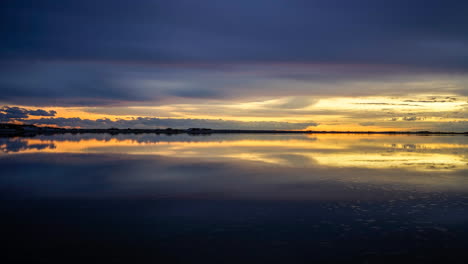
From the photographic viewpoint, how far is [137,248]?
30.3 feet

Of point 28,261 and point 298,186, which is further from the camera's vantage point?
point 298,186

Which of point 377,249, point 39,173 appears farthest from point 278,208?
point 39,173

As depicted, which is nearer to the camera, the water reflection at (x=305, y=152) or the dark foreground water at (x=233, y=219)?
the dark foreground water at (x=233, y=219)

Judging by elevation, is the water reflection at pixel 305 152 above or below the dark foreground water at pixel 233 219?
above

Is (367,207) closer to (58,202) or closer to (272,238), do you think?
(272,238)

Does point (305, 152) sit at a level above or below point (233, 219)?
above

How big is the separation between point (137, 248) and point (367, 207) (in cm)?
938

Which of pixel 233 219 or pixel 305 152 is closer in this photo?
pixel 233 219

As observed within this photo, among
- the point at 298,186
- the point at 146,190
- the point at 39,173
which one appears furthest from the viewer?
the point at 39,173

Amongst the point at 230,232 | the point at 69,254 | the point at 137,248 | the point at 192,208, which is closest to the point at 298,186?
the point at 192,208

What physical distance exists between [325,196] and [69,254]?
36.9ft

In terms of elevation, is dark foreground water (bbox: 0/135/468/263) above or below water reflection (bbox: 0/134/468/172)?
below

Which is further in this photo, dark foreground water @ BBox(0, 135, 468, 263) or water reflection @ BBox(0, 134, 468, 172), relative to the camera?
water reflection @ BBox(0, 134, 468, 172)

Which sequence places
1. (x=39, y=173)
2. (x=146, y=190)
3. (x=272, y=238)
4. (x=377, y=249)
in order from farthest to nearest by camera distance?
(x=39, y=173)
(x=146, y=190)
(x=272, y=238)
(x=377, y=249)
